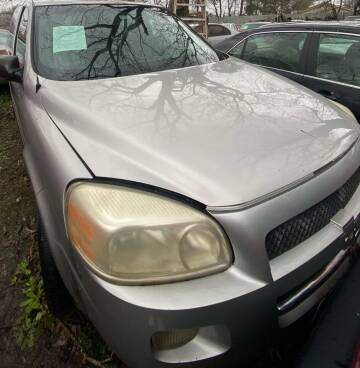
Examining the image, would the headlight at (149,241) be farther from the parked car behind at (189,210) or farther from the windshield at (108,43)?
the windshield at (108,43)

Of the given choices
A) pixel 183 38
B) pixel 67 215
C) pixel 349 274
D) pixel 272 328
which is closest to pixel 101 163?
pixel 67 215

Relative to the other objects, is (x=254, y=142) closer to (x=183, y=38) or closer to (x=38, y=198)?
(x=38, y=198)

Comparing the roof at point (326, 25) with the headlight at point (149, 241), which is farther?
the roof at point (326, 25)

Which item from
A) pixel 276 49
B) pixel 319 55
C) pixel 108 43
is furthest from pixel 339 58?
pixel 108 43

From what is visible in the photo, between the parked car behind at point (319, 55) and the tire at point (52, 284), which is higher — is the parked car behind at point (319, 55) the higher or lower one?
the higher one

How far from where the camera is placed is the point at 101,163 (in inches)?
55.8

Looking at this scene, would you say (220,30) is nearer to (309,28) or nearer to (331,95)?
(309,28)

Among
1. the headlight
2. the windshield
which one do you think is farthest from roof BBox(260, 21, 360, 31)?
the headlight

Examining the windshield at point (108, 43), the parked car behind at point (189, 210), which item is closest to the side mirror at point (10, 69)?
the windshield at point (108, 43)

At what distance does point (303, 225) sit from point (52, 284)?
121 centimetres

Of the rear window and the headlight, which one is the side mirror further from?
the rear window

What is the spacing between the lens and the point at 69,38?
235 cm

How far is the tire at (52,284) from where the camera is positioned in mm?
1762

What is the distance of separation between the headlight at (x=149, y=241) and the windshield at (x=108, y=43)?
117cm
